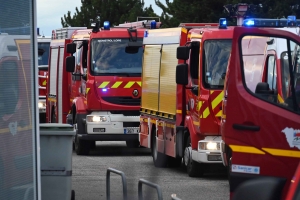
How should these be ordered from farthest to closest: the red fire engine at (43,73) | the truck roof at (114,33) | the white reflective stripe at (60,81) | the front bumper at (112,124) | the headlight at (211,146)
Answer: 1. the red fire engine at (43,73)
2. the white reflective stripe at (60,81)
3. the truck roof at (114,33)
4. the front bumper at (112,124)
5. the headlight at (211,146)

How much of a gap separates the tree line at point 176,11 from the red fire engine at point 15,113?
6.56 m

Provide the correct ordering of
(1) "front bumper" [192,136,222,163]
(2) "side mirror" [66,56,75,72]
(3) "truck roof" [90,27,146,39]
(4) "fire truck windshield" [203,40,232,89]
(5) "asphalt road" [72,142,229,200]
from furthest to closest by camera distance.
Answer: (2) "side mirror" [66,56,75,72] → (3) "truck roof" [90,27,146,39] → (4) "fire truck windshield" [203,40,232,89] → (1) "front bumper" [192,136,222,163] → (5) "asphalt road" [72,142,229,200]

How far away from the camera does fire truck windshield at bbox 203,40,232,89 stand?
1463 cm

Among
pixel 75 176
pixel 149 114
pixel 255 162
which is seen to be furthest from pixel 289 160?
pixel 149 114

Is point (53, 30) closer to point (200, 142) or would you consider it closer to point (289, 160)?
point (200, 142)

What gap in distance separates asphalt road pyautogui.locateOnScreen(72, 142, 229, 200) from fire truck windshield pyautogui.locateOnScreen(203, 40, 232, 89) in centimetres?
174

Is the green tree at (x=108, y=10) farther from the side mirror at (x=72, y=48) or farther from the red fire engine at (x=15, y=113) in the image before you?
the red fire engine at (x=15, y=113)

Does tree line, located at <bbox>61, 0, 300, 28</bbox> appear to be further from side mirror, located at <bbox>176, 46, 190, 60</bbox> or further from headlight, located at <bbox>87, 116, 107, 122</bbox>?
headlight, located at <bbox>87, 116, 107, 122</bbox>

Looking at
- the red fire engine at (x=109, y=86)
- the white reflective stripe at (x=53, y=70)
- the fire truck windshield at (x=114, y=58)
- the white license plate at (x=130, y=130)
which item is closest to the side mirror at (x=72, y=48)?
the red fire engine at (x=109, y=86)

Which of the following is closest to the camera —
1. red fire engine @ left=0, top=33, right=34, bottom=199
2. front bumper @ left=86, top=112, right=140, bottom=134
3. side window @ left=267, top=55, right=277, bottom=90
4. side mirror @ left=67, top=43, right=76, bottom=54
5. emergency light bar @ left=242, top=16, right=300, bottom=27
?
red fire engine @ left=0, top=33, right=34, bottom=199

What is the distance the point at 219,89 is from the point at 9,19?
7.56m

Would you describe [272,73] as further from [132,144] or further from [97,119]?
[132,144]

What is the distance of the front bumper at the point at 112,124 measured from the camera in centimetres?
1920

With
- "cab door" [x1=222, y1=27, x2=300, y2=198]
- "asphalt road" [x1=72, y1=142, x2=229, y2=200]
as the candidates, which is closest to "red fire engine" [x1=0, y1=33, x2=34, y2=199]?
"cab door" [x1=222, y1=27, x2=300, y2=198]
